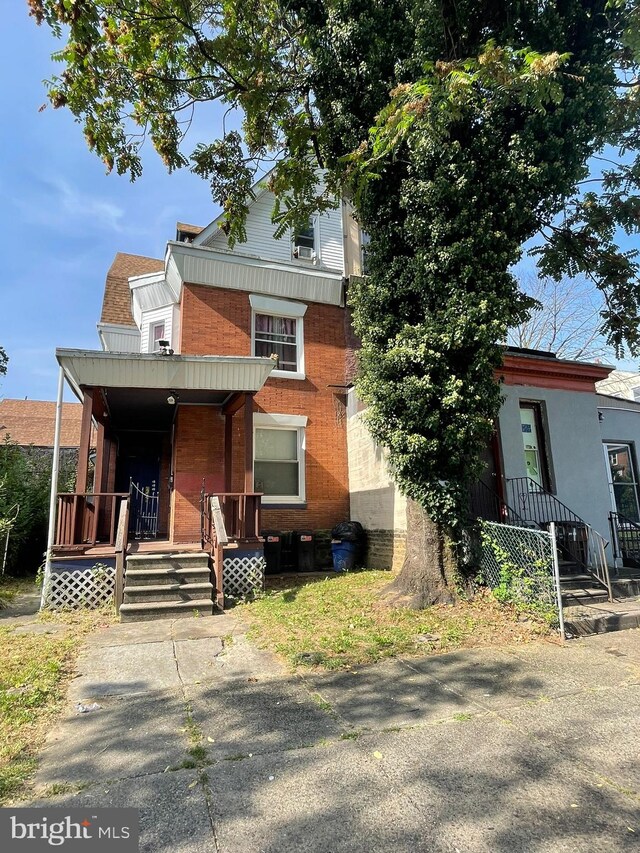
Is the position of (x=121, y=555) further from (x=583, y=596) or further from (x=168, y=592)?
(x=583, y=596)

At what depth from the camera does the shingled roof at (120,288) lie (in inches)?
642

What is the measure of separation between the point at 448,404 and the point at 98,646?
18.6 ft

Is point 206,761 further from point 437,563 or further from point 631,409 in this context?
point 631,409

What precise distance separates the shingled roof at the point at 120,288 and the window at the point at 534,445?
40.6 ft

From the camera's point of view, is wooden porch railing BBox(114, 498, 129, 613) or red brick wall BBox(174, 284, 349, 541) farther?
red brick wall BBox(174, 284, 349, 541)

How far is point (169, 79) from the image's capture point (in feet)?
26.6

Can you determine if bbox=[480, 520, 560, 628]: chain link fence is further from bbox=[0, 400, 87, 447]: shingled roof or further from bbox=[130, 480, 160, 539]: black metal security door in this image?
bbox=[0, 400, 87, 447]: shingled roof

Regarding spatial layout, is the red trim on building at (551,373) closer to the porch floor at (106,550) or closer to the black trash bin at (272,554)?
the black trash bin at (272,554)

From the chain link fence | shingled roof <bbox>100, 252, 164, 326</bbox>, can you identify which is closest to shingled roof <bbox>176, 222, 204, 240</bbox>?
shingled roof <bbox>100, 252, 164, 326</bbox>

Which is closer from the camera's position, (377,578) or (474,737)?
(474,737)

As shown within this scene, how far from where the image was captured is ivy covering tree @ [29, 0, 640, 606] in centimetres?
720

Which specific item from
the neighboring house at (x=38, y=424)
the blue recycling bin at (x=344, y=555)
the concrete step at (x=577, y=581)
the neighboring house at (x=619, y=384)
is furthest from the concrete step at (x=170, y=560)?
the neighboring house at (x=619, y=384)

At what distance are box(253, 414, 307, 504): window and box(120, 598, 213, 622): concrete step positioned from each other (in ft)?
14.0

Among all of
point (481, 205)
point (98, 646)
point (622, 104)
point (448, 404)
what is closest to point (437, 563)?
point (448, 404)
